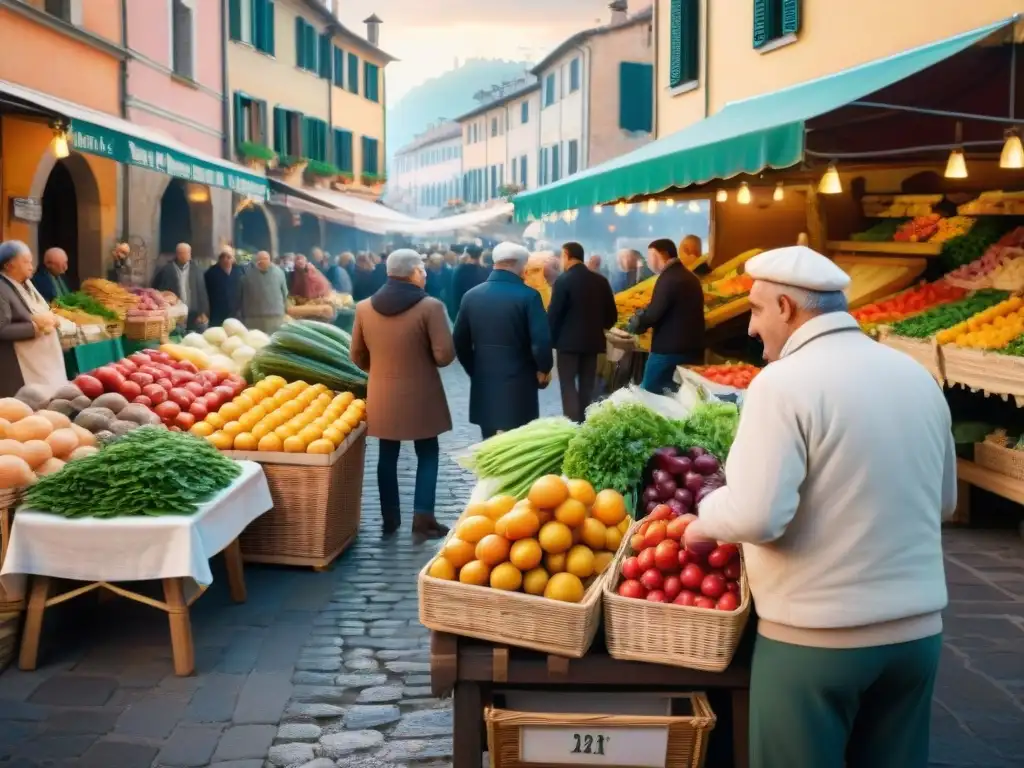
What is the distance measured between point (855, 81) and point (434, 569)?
5480 mm

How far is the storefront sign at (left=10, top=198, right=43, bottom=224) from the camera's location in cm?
1352

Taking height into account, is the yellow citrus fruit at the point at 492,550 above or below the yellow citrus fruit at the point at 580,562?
above

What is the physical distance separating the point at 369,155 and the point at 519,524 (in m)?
36.8

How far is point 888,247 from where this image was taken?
1095 centimetres

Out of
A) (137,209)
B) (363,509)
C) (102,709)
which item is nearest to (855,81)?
(363,509)

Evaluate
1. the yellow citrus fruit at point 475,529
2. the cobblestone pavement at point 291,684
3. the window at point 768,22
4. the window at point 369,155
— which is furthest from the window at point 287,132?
the yellow citrus fruit at point 475,529

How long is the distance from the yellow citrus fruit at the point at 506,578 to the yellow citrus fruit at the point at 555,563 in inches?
5.3

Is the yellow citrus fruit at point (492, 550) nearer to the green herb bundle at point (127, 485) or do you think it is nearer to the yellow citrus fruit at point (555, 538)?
the yellow citrus fruit at point (555, 538)

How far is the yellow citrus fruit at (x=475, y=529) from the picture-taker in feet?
12.7

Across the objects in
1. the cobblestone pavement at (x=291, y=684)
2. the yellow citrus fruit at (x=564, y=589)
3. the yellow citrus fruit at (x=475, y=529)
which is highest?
the yellow citrus fruit at (x=475, y=529)

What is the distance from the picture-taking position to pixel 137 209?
59.5 feet

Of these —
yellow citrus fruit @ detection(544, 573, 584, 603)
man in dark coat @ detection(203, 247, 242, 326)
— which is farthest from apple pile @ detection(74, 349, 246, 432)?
man in dark coat @ detection(203, 247, 242, 326)

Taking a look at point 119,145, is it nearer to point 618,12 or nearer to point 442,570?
point 442,570

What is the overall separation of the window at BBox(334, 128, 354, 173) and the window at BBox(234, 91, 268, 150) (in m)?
7.17
